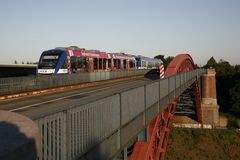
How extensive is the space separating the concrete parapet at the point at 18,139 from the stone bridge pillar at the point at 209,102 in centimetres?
5145

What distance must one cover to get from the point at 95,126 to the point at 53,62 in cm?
2516

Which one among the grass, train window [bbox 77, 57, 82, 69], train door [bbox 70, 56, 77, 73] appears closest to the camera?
train door [bbox 70, 56, 77, 73]

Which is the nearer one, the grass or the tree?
the grass

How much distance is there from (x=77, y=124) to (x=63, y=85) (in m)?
22.0

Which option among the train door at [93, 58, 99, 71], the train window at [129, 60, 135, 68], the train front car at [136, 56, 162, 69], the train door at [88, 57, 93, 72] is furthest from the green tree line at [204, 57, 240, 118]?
the train door at [88, 57, 93, 72]

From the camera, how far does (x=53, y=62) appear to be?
1223 inches

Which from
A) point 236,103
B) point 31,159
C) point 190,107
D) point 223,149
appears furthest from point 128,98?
point 236,103

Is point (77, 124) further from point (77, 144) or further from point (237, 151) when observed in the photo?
point (237, 151)

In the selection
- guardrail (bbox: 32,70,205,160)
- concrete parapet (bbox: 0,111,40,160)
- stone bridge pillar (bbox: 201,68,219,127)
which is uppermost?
concrete parapet (bbox: 0,111,40,160)

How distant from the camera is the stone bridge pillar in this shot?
52.7 metres

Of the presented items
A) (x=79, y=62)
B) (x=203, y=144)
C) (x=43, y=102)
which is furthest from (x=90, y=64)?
(x=203, y=144)

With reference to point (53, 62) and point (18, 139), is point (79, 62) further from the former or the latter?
point (18, 139)

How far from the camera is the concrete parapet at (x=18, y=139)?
8.40ft

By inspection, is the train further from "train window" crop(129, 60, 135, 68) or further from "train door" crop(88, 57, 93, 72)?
"train window" crop(129, 60, 135, 68)
